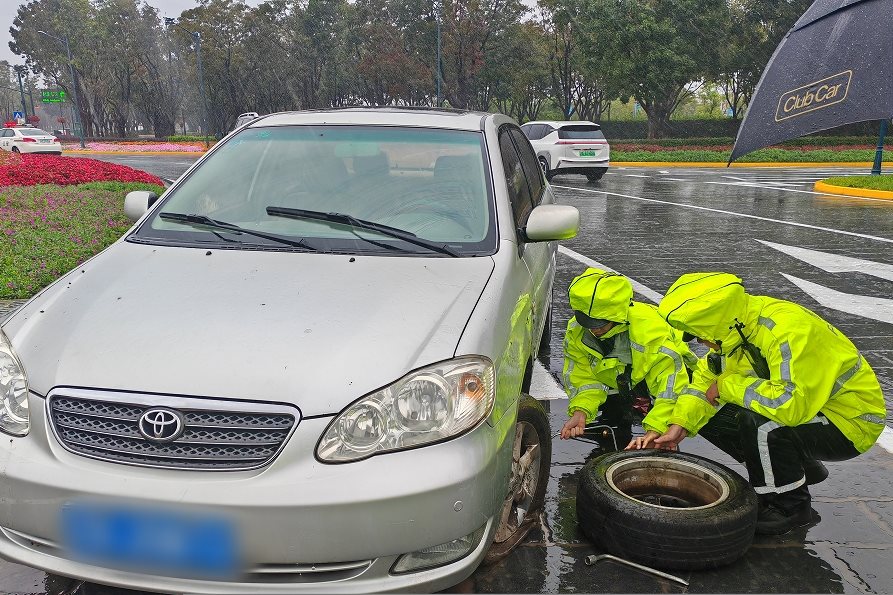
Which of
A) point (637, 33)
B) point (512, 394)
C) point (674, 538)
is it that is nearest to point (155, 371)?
point (512, 394)

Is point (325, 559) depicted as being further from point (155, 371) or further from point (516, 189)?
point (516, 189)

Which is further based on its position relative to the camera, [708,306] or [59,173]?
[59,173]

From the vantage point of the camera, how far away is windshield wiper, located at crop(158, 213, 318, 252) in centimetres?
301

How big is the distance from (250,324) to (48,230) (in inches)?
264

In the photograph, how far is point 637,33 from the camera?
34.2 m

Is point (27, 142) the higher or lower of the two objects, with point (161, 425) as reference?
higher

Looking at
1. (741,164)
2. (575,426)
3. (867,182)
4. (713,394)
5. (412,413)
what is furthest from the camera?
(741,164)

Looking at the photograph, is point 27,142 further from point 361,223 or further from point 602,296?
point 602,296

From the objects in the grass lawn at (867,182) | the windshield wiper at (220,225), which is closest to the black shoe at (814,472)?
the windshield wiper at (220,225)

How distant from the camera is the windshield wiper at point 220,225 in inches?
118

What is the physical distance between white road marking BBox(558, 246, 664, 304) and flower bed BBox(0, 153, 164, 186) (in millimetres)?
8320

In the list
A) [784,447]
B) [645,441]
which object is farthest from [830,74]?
[645,441]

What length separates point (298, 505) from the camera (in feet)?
6.55

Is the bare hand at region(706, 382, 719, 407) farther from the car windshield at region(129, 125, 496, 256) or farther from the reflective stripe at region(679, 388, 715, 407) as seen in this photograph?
the car windshield at region(129, 125, 496, 256)
